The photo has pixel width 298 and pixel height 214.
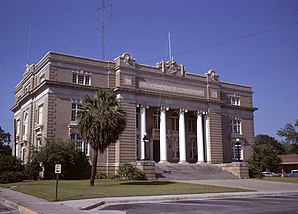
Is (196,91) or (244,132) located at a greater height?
(196,91)

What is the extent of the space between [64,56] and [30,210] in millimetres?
33789

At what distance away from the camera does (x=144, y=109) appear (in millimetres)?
53062

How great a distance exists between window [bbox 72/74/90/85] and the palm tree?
1608 cm

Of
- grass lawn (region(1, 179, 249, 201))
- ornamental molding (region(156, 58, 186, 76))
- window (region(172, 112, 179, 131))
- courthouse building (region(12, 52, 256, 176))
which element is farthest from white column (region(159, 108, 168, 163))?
grass lawn (region(1, 179, 249, 201))

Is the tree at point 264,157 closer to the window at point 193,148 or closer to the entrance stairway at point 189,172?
the window at point 193,148

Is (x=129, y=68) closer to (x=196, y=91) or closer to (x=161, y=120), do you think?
(x=161, y=120)

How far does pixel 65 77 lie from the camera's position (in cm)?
4819

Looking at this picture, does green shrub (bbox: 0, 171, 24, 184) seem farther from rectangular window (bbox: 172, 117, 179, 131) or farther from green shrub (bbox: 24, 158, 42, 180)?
rectangular window (bbox: 172, 117, 179, 131)

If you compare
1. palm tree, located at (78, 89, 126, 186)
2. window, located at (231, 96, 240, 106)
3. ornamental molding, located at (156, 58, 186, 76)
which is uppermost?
ornamental molding, located at (156, 58, 186, 76)

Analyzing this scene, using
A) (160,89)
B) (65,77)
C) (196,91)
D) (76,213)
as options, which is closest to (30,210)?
(76,213)

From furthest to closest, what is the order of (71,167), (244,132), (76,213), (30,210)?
(244,132)
(71,167)
(30,210)
(76,213)

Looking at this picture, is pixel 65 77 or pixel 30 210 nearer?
pixel 30 210

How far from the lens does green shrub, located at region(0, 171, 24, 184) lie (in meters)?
40.2

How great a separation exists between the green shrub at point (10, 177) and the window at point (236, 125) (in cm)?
3717
